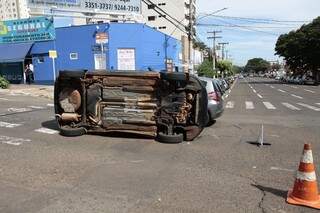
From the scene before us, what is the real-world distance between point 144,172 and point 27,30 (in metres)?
31.4

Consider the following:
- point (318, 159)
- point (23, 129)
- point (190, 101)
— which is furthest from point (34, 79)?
point (318, 159)

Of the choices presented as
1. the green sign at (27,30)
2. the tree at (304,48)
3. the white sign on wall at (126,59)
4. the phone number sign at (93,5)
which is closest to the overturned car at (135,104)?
the white sign on wall at (126,59)

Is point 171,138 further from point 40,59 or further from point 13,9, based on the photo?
point 13,9

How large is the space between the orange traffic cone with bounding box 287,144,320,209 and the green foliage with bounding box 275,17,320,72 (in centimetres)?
6451

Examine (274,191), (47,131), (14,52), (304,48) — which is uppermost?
(304,48)

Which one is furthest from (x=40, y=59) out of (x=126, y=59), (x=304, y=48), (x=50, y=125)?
(x=304, y=48)

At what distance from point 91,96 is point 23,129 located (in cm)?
240

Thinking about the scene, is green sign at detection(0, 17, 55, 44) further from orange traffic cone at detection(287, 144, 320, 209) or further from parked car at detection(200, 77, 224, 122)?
orange traffic cone at detection(287, 144, 320, 209)

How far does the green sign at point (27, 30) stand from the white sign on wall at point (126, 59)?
5.35 m

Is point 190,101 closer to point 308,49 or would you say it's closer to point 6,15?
point 6,15

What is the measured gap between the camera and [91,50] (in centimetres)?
3491

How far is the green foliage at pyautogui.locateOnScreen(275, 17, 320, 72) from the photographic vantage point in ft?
222

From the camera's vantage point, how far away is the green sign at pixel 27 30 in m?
34.9

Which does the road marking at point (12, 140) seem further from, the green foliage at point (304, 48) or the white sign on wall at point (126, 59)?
the green foliage at point (304, 48)
